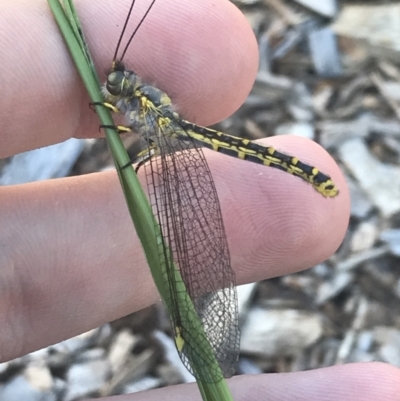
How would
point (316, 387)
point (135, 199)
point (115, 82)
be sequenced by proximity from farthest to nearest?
1. point (316, 387)
2. point (115, 82)
3. point (135, 199)

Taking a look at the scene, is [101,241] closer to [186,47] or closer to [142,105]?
[142,105]

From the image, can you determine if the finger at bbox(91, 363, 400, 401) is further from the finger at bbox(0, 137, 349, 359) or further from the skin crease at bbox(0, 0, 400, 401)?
the finger at bbox(0, 137, 349, 359)

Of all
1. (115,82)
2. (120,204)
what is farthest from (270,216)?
(115,82)

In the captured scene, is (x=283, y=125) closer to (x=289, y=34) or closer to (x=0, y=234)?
(x=289, y=34)

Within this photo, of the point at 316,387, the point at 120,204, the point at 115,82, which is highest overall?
the point at 115,82

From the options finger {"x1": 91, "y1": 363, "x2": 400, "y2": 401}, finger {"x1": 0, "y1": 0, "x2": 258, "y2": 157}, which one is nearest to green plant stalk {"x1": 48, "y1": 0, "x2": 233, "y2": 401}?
finger {"x1": 0, "y1": 0, "x2": 258, "y2": 157}

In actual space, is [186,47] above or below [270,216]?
above

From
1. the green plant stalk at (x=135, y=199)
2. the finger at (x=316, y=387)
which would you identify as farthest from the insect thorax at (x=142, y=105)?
the finger at (x=316, y=387)

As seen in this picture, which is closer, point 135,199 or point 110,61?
point 135,199

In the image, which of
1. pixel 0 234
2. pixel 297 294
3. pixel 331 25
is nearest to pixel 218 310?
pixel 0 234
